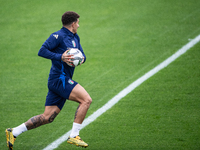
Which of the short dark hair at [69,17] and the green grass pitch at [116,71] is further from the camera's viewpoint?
the green grass pitch at [116,71]

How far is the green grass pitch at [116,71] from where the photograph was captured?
5.02 metres

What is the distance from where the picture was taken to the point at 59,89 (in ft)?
14.8

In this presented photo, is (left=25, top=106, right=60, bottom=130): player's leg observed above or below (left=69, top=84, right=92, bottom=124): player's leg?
below

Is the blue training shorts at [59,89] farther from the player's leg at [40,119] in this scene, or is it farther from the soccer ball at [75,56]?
the soccer ball at [75,56]

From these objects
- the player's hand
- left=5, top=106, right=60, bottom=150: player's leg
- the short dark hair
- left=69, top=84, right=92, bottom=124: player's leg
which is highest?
the short dark hair

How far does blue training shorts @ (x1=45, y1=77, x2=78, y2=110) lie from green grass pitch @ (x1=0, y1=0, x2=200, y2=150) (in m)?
0.79

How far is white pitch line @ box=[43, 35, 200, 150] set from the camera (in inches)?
195

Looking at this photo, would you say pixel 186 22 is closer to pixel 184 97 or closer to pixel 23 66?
pixel 184 97

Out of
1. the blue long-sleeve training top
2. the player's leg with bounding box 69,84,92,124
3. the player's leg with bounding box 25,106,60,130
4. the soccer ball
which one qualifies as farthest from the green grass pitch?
the soccer ball

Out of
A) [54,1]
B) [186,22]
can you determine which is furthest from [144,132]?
[54,1]

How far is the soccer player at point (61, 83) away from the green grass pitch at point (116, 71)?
47cm

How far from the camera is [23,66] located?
8.23 metres

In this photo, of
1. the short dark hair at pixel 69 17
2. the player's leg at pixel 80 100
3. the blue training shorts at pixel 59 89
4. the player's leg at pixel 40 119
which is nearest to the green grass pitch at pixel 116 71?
the player's leg at pixel 40 119

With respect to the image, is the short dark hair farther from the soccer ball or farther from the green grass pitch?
the green grass pitch
